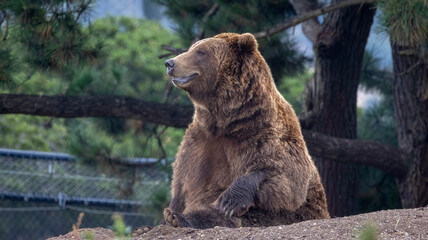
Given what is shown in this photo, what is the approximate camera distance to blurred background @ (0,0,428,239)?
6434mm

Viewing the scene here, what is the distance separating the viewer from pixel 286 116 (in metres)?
4.55

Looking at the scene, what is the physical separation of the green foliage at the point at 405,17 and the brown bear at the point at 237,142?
135 cm

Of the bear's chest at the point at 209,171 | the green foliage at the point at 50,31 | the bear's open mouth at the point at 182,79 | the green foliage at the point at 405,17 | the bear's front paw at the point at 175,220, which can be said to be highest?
the green foliage at the point at 50,31

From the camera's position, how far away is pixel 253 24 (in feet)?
24.5

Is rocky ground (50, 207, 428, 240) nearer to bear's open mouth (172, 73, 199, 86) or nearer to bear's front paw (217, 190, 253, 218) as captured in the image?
bear's front paw (217, 190, 253, 218)

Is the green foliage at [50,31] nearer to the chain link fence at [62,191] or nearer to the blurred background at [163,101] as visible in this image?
the blurred background at [163,101]

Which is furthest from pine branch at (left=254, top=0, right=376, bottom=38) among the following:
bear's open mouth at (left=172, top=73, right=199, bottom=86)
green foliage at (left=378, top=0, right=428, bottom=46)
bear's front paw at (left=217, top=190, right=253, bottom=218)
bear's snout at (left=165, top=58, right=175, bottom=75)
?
bear's front paw at (left=217, top=190, right=253, bottom=218)

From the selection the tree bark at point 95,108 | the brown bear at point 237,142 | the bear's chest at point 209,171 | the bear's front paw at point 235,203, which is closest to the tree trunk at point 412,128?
the tree bark at point 95,108

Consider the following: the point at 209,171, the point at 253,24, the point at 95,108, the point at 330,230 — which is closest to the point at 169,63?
the point at 209,171

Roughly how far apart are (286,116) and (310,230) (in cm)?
120

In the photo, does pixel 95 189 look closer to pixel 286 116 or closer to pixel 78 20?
pixel 78 20

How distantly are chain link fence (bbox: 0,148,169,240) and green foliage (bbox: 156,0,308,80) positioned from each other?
5.93 feet

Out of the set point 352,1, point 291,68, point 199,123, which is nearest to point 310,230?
point 199,123

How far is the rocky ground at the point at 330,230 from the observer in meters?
3.41
